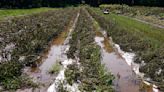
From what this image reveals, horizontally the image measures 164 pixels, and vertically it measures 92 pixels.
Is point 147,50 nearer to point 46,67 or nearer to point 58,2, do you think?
point 46,67

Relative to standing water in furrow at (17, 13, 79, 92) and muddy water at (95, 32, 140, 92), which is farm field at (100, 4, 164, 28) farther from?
standing water in furrow at (17, 13, 79, 92)

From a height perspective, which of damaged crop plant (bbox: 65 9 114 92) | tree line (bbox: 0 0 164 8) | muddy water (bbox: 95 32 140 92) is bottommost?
tree line (bbox: 0 0 164 8)

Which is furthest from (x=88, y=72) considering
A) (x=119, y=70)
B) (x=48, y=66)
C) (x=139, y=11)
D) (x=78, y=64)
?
(x=139, y=11)

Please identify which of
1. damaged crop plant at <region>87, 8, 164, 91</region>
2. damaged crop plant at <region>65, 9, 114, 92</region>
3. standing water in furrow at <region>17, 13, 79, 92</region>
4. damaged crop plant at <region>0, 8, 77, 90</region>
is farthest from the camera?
damaged crop plant at <region>87, 8, 164, 91</region>

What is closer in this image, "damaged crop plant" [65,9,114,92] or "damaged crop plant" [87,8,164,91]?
"damaged crop plant" [65,9,114,92]

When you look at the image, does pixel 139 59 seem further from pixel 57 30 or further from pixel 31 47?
pixel 57 30

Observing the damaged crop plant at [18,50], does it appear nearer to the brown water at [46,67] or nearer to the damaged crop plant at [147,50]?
the brown water at [46,67]

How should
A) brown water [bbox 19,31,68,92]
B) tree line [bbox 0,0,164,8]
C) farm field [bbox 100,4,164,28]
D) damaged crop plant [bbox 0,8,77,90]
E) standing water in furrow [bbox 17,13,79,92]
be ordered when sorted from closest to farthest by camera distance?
→ damaged crop plant [bbox 0,8,77,90], standing water in furrow [bbox 17,13,79,92], brown water [bbox 19,31,68,92], farm field [bbox 100,4,164,28], tree line [bbox 0,0,164,8]

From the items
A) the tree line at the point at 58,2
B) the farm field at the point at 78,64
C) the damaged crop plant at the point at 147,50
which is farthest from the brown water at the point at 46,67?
the tree line at the point at 58,2

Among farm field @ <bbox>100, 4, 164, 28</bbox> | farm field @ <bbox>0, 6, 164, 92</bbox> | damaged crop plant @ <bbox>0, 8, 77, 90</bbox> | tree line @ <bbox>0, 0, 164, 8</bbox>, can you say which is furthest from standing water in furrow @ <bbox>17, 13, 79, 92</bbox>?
tree line @ <bbox>0, 0, 164, 8</bbox>
